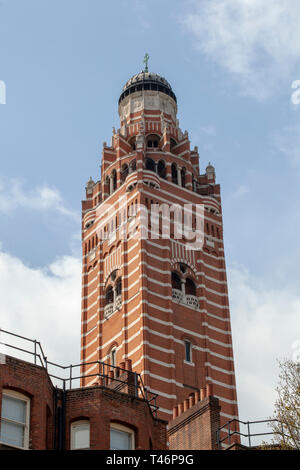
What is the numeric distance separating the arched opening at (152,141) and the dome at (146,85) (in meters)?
6.16

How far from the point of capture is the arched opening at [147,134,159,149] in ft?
320

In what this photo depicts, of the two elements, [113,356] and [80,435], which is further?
[113,356]

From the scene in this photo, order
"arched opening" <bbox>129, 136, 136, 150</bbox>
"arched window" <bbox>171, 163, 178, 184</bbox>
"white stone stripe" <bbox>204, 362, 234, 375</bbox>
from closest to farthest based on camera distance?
"white stone stripe" <bbox>204, 362, 234, 375</bbox>, "arched window" <bbox>171, 163, 178, 184</bbox>, "arched opening" <bbox>129, 136, 136, 150</bbox>

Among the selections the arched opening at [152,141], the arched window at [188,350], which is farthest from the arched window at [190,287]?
the arched opening at [152,141]

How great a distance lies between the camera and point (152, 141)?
9800 cm

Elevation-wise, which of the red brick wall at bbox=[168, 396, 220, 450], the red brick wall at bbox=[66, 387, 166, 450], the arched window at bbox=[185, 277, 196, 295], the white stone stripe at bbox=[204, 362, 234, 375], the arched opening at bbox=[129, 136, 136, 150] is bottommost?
the red brick wall at bbox=[66, 387, 166, 450]

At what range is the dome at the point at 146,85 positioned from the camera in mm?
102375

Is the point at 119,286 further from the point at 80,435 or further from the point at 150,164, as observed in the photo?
the point at 80,435

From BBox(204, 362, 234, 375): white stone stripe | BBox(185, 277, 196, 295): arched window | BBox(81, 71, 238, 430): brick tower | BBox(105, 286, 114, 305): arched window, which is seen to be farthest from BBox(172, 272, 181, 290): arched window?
BBox(204, 362, 234, 375): white stone stripe

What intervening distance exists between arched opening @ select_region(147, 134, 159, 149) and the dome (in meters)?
6.16

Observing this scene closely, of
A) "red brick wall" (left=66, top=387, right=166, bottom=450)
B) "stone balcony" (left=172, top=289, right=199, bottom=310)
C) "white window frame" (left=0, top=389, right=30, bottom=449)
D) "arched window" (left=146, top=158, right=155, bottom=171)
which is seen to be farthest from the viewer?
"arched window" (left=146, top=158, right=155, bottom=171)

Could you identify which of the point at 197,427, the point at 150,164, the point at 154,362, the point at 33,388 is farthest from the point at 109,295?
the point at 33,388

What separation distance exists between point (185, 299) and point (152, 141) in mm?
20074

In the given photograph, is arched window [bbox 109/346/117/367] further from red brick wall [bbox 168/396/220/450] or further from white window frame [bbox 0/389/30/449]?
white window frame [bbox 0/389/30/449]
